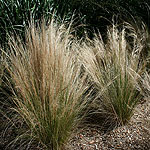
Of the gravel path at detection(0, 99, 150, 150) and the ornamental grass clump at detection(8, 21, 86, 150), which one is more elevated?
the ornamental grass clump at detection(8, 21, 86, 150)

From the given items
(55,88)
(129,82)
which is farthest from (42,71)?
(129,82)

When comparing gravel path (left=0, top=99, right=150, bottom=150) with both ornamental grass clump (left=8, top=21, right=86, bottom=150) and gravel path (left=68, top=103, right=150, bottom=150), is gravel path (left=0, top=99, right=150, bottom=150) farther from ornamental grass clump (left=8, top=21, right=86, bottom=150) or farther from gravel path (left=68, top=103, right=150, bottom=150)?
ornamental grass clump (left=8, top=21, right=86, bottom=150)

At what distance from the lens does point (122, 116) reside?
2.30m

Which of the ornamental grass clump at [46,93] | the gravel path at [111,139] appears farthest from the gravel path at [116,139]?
the ornamental grass clump at [46,93]

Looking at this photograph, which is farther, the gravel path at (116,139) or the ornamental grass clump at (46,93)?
the gravel path at (116,139)

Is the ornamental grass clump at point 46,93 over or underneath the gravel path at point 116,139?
over

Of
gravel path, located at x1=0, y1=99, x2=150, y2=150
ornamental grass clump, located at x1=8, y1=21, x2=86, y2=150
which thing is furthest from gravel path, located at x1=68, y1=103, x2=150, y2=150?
ornamental grass clump, located at x1=8, y1=21, x2=86, y2=150

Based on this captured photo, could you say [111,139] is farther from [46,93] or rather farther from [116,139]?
[46,93]

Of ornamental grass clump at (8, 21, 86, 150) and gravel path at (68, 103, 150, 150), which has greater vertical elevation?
ornamental grass clump at (8, 21, 86, 150)

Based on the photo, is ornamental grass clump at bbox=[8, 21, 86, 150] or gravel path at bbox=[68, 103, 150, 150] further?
gravel path at bbox=[68, 103, 150, 150]

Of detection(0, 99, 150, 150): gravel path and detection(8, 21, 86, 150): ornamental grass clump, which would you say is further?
detection(0, 99, 150, 150): gravel path

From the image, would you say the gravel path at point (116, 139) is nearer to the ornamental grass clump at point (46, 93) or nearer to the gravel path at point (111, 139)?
the gravel path at point (111, 139)

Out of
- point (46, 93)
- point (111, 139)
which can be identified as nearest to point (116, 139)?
point (111, 139)

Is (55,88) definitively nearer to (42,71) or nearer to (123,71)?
(42,71)
